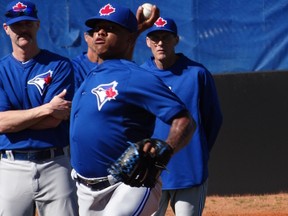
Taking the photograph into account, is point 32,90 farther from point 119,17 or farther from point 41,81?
point 119,17

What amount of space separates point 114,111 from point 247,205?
5.88 metres

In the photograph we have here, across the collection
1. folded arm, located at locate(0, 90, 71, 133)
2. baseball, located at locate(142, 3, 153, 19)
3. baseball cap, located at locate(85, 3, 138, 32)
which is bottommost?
folded arm, located at locate(0, 90, 71, 133)

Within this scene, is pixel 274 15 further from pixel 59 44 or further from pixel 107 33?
pixel 107 33

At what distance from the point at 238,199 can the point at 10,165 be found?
5303mm

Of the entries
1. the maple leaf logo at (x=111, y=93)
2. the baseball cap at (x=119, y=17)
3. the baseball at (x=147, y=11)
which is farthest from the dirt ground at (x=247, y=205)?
the maple leaf logo at (x=111, y=93)

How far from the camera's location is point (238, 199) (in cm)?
1063

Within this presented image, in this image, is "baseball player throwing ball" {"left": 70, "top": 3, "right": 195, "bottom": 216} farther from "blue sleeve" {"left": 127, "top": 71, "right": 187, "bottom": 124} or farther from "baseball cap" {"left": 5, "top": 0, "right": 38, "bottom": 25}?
"baseball cap" {"left": 5, "top": 0, "right": 38, "bottom": 25}

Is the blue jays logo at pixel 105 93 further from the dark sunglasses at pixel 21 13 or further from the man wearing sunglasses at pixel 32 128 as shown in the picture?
the dark sunglasses at pixel 21 13

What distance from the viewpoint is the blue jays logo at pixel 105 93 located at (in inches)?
183

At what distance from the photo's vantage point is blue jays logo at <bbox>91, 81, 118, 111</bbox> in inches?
183

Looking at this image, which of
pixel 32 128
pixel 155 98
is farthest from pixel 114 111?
pixel 32 128

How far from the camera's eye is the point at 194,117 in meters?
6.57

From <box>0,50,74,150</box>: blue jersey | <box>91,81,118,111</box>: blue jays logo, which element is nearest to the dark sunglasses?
<box>0,50,74,150</box>: blue jersey

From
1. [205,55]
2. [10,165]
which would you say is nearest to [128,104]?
[10,165]
